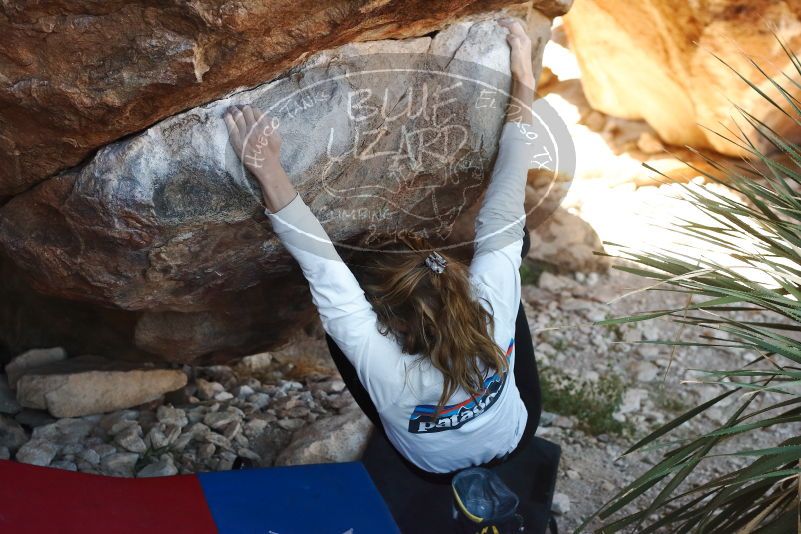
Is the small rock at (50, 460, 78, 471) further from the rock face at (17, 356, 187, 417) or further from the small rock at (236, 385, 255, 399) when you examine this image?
the small rock at (236, 385, 255, 399)

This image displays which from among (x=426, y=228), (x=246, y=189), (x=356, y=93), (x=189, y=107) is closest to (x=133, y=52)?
(x=189, y=107)

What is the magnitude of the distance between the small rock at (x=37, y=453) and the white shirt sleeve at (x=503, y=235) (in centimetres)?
144

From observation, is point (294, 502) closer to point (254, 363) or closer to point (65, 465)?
point (65, 465)

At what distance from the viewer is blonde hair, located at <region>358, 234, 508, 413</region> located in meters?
1.91

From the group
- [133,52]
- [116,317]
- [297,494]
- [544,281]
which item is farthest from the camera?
[544,281]

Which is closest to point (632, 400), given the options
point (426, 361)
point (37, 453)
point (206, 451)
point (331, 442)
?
point (331, 442)

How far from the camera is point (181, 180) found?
1.95 metres

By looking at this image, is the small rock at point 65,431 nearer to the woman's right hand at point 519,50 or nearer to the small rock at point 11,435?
the small rock at point 11,435

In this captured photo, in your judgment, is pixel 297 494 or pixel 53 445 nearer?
pixel 297 494

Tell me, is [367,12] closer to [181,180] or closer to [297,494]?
[181,180]

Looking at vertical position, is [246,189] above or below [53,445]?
above

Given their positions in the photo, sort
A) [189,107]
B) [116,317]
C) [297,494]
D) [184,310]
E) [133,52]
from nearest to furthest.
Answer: [133,52] → [189,107] → [297,494] → [184,310] → [116,317]

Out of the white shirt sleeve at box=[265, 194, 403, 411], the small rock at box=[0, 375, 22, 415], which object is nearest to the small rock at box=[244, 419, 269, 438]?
the small rock at box=[0, 375, 22, 415]

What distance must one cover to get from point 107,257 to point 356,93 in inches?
30.8
